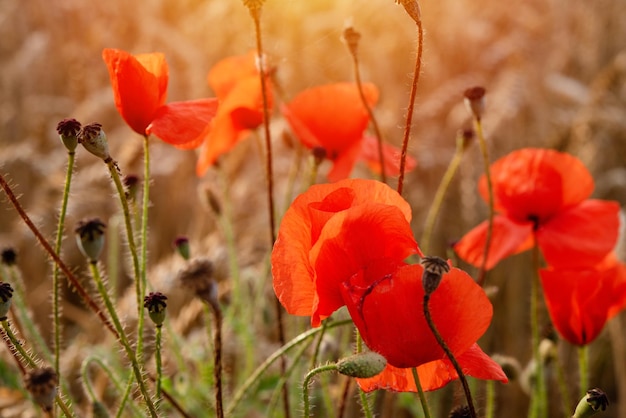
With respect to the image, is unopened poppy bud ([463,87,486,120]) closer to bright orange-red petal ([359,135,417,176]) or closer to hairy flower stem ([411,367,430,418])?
bright orange-red petal ([359,135,417,176])

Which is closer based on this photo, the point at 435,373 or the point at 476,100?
the point at 435,373

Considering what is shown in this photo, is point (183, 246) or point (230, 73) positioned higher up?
point (230, 73)

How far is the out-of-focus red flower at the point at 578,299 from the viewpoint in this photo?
1024 mm

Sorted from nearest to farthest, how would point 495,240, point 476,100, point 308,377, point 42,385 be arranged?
point 42,385 < point 308,377 < point 476,100 < point 495,240

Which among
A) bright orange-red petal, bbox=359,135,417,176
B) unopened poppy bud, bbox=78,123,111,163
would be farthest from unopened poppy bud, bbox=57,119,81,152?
bright orange-red petal, bbox=359,135,417,176

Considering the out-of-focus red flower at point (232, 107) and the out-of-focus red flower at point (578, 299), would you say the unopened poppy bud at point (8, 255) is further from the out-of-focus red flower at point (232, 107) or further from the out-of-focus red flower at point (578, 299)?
the out-of-focus red flower at point (578, 299)

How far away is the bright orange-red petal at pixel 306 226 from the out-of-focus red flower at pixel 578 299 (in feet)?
1.12

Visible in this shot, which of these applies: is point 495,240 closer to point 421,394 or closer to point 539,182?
point 539,182

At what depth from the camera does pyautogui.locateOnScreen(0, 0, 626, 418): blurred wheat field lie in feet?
6.07

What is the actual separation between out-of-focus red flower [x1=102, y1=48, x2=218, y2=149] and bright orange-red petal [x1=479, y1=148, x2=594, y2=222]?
0.47 m

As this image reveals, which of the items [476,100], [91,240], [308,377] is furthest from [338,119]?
[308,377]

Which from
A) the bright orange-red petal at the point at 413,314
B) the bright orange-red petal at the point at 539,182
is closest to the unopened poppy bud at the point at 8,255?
the bright orange-red petal at the point at 413,314

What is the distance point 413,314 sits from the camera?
0.73m

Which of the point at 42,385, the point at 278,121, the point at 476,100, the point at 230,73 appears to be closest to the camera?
the point at 42,385
